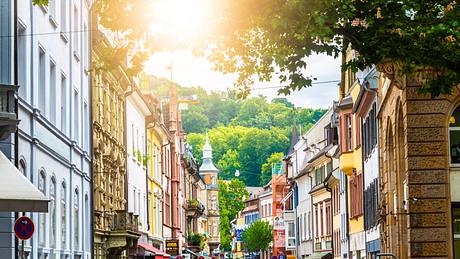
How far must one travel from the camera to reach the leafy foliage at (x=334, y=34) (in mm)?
16609

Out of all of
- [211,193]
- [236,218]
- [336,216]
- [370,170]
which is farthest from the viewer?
[236,218]

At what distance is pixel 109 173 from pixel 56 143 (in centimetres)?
1313

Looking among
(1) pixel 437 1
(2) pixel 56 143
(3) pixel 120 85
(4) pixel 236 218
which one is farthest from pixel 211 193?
(1) pixel 437 1

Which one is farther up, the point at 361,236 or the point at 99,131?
the point at 99,131

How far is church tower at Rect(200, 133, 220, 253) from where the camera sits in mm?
140125

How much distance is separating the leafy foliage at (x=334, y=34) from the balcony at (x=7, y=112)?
561cm

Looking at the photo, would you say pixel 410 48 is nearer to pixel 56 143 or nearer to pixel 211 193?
pixel 56 143

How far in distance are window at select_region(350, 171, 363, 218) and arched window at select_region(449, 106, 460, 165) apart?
20.8 metres

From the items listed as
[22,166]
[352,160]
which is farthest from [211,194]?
[22,166]

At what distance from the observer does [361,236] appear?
49.2 meters

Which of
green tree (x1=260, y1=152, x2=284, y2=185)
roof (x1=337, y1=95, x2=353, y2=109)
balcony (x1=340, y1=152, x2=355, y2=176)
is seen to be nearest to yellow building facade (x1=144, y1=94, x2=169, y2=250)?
roof (x1=337, y1=95, x2=353, y2=109)

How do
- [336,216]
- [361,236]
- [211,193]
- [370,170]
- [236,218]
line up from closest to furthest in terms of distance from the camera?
1. [370,170]
2. [361,236]
3. [336,216]
4. [211,193]
5. [236,218]

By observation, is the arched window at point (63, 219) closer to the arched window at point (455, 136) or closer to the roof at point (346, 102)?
the arched window at point (455, 136)

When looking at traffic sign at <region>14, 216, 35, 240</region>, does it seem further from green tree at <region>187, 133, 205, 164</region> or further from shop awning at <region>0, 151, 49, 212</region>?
green tree at <region>187, 133, 205, 164</region>
